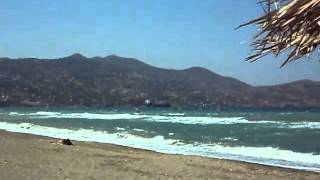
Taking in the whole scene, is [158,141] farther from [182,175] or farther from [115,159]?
[182,175]

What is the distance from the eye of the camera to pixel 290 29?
2881 millimetres

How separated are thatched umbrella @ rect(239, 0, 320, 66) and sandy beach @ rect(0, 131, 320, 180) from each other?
26.4 feet

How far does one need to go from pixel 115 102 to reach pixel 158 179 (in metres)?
144

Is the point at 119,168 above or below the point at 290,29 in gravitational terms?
below

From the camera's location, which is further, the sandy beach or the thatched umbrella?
the sandy beach

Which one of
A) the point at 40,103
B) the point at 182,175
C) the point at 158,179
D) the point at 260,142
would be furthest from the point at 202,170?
the point at 40,103

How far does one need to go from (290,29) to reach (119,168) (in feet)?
37.5

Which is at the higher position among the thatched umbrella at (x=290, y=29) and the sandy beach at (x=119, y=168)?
the thatched umbrella at (x=290, y=29)

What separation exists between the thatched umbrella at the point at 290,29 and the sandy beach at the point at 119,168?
8.05 m

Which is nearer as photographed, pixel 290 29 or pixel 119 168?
pixel 290 29

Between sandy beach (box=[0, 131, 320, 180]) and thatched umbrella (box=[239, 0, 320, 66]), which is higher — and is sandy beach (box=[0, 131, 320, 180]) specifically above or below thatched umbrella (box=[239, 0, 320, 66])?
below

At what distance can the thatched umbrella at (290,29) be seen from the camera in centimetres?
269

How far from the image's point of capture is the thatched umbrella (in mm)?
2689

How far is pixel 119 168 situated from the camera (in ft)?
45.8
